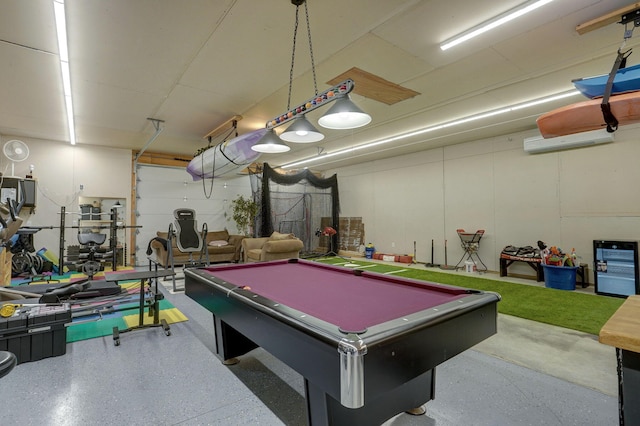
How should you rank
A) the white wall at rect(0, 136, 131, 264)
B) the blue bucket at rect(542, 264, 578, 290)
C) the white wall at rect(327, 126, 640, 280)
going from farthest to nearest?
the white wall at rect(0, 136, 131, 264) < the white wall at rect(327, 126, 640, 280) < the blue bucket at rect(542, 264, 578, 290)

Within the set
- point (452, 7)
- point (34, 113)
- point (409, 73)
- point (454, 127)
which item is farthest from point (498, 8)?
point (34, 113)

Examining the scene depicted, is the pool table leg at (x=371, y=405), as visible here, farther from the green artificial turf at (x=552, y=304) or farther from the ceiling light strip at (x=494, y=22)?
the ceiling light strip at (x=494, y=22)

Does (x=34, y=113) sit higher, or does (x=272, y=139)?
(x=34, y=113)

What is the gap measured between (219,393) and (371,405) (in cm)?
112

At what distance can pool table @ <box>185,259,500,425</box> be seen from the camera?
1051 mm

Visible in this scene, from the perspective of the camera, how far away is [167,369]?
238cm

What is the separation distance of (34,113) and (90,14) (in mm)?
3764

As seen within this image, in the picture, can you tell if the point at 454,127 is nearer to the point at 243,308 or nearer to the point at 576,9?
the point at 576,9

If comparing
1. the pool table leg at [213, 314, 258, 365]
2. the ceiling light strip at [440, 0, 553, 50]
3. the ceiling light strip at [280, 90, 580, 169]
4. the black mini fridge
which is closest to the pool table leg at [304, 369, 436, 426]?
the pool table leg at [213, 314, 258, 365]

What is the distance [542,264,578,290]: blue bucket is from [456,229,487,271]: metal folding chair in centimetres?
156

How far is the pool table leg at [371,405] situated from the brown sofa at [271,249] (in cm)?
462

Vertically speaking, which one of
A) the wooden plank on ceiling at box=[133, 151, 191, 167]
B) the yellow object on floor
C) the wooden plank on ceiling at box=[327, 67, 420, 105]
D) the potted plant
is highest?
the wooden plank on ceiling at box=[327, 67, 420, 105]

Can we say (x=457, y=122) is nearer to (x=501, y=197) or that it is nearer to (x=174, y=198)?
(x=501, y=197)

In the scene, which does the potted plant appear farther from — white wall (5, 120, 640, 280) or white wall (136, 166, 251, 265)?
white wall (5, 120, 640, 280)
